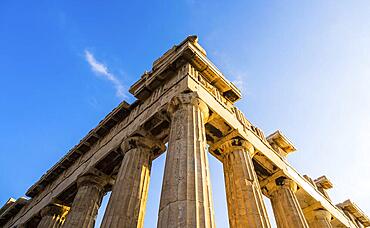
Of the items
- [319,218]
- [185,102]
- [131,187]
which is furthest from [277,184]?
[131,187]

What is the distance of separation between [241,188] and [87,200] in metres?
9.38

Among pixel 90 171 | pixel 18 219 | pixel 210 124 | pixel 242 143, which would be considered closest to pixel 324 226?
pixel 242 143

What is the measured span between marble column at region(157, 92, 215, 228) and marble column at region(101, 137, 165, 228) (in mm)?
3134

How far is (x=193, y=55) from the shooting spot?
1753 centimetres

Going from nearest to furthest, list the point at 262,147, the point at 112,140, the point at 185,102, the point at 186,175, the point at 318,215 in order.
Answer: the point at 186,175, the point at 185,102, the point at 262,147, the point at 112,140, the point at 318,215

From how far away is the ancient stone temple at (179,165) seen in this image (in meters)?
10.8

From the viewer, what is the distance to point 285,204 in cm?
1742

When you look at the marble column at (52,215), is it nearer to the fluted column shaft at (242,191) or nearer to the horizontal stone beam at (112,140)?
the horizontal stone beam at (112,140)

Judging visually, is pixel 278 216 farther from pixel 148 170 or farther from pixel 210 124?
pixel 148 170

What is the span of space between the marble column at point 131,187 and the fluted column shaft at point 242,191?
412 cm

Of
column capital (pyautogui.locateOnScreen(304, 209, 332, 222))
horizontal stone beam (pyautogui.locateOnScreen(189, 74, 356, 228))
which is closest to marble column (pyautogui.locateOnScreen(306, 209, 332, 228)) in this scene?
column capital (pyautogui.locateOnScreen(304, 209, 332, 222))

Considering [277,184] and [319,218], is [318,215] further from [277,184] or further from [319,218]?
[277,184]

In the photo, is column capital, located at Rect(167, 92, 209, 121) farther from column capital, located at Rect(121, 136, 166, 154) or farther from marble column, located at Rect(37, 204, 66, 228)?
marble column, located at Rect(37, 204, 66, 228)

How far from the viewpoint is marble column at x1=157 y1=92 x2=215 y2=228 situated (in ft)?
28.8
